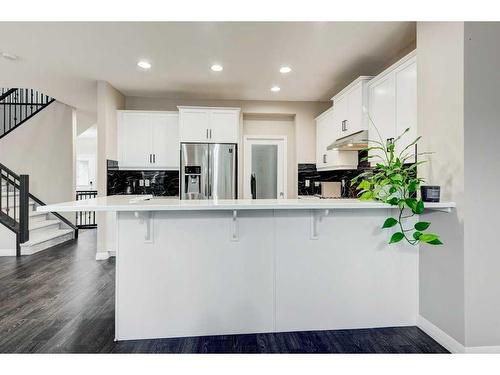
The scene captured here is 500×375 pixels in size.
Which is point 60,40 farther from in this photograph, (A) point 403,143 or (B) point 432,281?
(B) point 432,281

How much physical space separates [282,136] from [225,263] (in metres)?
3.84

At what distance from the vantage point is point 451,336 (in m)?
2.07

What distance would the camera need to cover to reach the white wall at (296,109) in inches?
209

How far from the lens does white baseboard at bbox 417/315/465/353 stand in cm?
201

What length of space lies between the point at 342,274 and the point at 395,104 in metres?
1.76

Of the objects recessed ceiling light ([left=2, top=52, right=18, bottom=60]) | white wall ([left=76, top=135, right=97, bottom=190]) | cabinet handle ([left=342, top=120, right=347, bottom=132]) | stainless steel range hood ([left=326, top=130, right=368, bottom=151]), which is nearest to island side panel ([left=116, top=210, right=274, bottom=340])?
stainless steel range hood ([left=326, top=130, right=368, bottom=151])

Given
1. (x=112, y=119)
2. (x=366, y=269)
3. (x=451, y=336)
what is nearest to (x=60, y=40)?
(x=112, y=119)

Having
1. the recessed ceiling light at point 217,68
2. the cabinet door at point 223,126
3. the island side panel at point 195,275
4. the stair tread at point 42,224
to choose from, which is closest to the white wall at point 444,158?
the island side panel at point 195,275

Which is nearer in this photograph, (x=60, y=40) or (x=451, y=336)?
(x=451, y=336)

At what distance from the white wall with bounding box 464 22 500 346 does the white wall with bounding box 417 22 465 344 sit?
39 millimetres

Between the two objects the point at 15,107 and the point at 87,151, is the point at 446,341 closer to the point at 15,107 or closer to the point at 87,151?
the point at 15,107

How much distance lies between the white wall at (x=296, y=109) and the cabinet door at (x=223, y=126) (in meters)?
0.56

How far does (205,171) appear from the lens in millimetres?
4836

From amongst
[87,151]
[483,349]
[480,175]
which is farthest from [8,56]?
[87,151]
